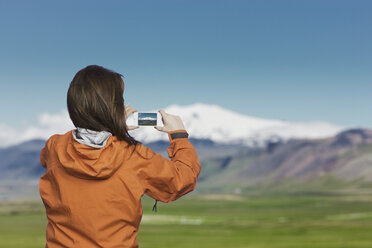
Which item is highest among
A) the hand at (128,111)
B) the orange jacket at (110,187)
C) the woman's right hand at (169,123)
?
the hand at (128,111)

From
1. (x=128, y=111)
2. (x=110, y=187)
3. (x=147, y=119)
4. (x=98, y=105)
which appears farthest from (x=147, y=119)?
(x=110, y=187)

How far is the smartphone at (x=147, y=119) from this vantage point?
3396 millimetres

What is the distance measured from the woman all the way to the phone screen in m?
0.09

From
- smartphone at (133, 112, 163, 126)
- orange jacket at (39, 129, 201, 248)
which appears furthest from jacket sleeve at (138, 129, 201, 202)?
smartphone at (133, 112, 163, 126)

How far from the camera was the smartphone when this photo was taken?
340 centimetres

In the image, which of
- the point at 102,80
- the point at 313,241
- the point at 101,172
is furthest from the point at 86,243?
the point at 313,241

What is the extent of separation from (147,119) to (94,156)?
41 cm

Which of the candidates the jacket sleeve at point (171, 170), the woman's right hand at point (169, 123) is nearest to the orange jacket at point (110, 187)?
the jacket sleeve at point (171, 170)

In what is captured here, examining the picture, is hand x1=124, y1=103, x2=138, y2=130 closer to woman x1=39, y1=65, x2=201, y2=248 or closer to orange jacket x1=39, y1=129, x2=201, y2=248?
woman x1=39, y1=65, x2=201, y2=248

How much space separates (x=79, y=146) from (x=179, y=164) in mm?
605

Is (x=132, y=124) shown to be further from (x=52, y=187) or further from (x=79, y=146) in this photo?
(x=52, y=187)

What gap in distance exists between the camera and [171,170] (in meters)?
3.32

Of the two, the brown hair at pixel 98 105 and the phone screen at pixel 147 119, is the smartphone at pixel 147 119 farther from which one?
the brown hair at pixel 98 105

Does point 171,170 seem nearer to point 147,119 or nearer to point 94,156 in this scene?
point 147,119
